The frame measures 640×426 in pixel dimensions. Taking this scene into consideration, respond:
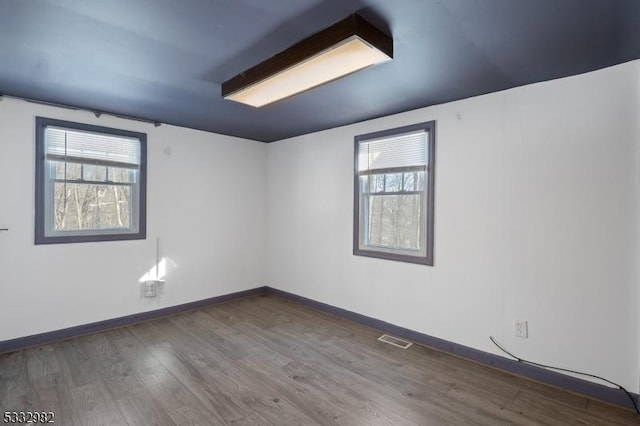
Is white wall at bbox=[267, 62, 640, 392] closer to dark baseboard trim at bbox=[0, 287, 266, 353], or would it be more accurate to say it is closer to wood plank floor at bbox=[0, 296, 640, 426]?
wood plank floor at bbox=[0, 296, 640, 426]

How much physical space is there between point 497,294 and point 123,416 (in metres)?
2.96

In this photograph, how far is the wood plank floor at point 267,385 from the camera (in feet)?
6.77

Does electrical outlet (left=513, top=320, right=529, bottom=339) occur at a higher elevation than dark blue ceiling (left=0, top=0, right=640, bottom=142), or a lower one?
lower

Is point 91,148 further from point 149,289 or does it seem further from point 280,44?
point 280,44

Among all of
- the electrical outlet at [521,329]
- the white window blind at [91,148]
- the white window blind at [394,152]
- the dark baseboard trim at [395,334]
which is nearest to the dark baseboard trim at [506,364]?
the dark baseboard trim at [395,334]

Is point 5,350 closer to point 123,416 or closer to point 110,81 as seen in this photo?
point 123,416

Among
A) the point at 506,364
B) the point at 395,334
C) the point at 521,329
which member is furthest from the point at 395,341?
the point at 521,329

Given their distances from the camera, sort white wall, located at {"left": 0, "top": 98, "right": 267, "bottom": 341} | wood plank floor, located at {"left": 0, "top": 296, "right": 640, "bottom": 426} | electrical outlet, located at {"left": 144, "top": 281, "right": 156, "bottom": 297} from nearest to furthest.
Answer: wood plank floor, located at {"left": 0, "top": 296, "right": 640, "bottom": 426} → white wall, located at {"left": 0, "top": 98, "right": 267, "bottom": 341} → electrical outlet, located at {"left": 144, "top": 281, "right": 156, "bottom": 297}

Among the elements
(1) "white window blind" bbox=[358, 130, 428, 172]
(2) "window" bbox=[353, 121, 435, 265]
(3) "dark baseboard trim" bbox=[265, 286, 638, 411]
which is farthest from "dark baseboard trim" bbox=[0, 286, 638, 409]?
(1) "white window blind" bbox=[358, 130, 428, 172]

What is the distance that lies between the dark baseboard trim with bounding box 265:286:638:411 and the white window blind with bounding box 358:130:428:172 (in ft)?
5.70

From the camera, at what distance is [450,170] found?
3.00 meters

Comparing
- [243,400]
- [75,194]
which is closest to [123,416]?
[243,400]

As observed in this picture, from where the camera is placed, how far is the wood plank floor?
2.06 meters

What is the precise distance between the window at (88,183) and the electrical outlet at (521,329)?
13.0ft
